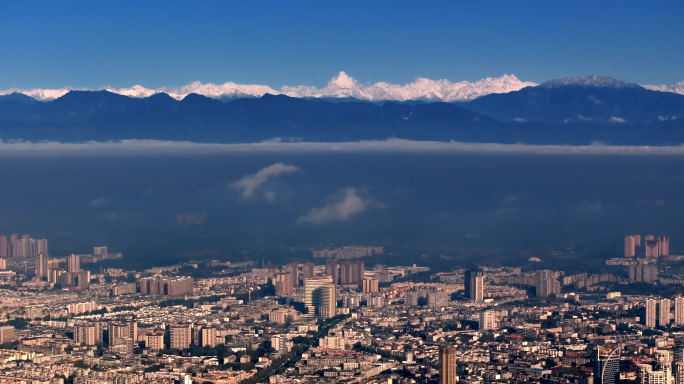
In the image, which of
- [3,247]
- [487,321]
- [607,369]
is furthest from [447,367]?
[3,247]

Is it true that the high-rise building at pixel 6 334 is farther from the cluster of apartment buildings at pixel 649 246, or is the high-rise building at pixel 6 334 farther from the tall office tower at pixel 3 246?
the cluster of apartment buildings at pixel 649 246

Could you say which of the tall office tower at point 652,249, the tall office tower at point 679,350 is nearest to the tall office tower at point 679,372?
the tall office tower at point 679,350

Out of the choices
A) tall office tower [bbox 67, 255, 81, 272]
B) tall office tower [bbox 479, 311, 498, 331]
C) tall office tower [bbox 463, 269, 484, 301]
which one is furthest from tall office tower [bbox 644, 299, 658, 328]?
tall office tower [bbox 67, 255, 81, 272]

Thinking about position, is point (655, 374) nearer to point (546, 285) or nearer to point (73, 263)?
point (546, 285)

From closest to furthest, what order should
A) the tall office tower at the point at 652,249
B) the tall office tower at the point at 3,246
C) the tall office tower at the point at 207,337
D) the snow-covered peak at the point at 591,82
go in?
the tall office tower at the point at 207,337, the tall office tower at the point at 3,246, the tall office tower at the point at 652,249, the snow-covered peak at the point at 591,82

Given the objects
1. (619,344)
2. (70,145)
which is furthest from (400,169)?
(619,344)

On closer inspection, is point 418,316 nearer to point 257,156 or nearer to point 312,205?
point 312,205

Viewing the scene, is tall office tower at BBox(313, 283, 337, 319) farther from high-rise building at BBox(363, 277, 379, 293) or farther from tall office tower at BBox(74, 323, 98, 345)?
tall office tower at BBox(74, 323, 98, 345)
